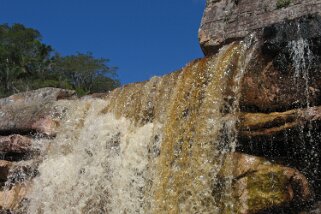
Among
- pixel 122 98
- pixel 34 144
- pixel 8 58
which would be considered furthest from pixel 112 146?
pixel 8 58

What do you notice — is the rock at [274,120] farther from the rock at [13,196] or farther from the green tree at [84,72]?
the green tree at [84,72]

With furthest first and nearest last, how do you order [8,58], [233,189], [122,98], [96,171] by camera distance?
[8,58]
[122,98]
[96,171]
[233,189]

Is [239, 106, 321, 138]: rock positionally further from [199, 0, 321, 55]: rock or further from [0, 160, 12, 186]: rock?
[199, 0, 321, 55]: rock

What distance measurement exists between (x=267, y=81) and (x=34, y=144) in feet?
17.8

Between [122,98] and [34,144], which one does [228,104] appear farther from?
[34,144]

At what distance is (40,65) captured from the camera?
3800 cm

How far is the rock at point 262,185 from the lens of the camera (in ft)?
20.0

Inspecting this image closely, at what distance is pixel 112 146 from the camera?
8766 mm

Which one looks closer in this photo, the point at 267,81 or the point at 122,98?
the point at 267,81

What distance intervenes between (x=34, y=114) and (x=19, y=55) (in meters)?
28.2

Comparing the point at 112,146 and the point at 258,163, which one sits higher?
the point at 112,146

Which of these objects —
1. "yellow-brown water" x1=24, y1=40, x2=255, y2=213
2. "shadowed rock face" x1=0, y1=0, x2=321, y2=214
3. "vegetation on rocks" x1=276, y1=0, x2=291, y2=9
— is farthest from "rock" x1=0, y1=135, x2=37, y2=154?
"vegetation on rocks" x1=276, y1=0, x2=291, y2=9

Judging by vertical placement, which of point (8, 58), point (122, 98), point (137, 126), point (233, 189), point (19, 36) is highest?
point (19, 36)

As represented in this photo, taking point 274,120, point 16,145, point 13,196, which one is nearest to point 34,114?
point 16,145
